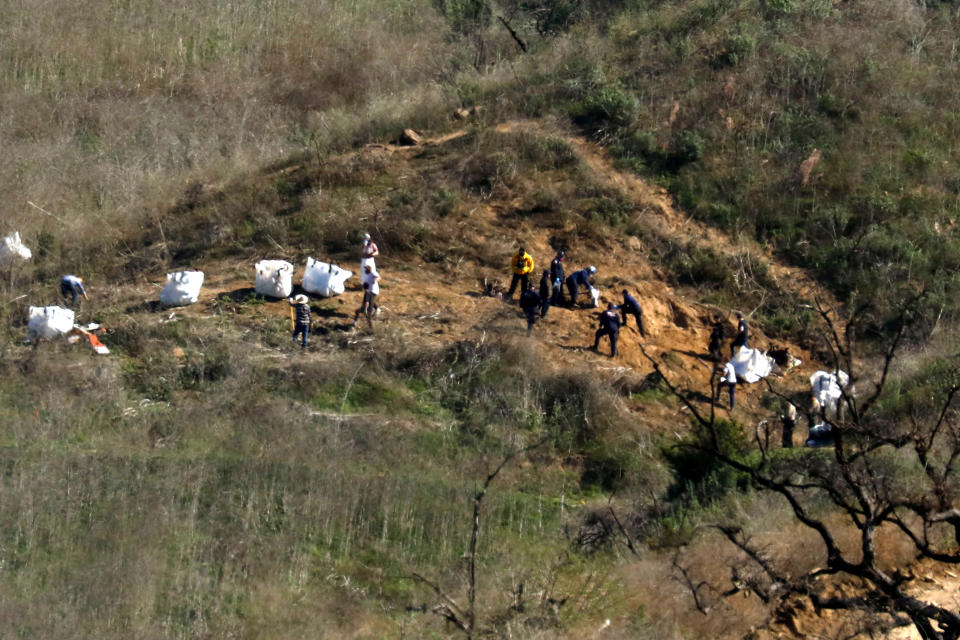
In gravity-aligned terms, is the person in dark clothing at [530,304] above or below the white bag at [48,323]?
above

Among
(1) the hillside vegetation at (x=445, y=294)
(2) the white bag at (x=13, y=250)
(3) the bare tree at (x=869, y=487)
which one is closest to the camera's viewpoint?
(3) the bare tree at (x=869, y=487)

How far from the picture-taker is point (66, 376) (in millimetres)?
14477

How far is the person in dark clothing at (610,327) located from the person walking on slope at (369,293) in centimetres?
306

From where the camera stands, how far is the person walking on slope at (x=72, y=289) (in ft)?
54.1

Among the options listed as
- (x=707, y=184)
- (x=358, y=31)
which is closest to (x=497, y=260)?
(x=707, y=184)

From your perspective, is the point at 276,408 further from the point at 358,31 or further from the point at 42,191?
the point at 358,31

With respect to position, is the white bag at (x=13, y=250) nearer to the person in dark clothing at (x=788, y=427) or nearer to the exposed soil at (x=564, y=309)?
the exposed soil at (x=564, y=309)

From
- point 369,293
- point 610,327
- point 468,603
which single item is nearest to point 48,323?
point 369,293

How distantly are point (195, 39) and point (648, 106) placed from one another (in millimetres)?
11210

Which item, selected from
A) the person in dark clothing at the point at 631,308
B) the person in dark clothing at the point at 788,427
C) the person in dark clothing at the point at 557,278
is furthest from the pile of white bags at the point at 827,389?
the person in dark clothing at the point at 557,278

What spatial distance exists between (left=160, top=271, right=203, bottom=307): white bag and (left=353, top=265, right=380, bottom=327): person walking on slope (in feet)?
7.75

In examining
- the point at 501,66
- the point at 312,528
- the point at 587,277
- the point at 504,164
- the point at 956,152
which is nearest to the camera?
the point at 312,528

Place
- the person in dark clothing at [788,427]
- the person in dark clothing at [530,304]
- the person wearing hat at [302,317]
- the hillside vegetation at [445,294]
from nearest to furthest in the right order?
the hillside vegetation at [445,294]
the person in dark clothing at [788,427]
the person wearing hat at [302,317]
the person in dark clothing at [530,304]

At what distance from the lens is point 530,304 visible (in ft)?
52.1
